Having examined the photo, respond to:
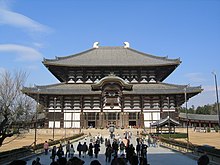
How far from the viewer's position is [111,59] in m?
62.7

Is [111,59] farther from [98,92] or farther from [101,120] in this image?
[101,120]

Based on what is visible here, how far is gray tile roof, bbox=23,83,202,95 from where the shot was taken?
52.8 meters

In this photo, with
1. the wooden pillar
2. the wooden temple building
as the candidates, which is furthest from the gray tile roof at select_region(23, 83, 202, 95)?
the wooden pillar

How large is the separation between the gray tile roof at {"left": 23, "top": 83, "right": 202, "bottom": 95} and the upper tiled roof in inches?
190

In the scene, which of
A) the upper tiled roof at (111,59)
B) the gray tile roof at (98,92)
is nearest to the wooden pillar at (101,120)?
the gray tile roof at (98,92)

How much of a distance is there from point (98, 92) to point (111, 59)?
12.1 metres

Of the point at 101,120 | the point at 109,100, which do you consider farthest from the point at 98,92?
the point at 101,120

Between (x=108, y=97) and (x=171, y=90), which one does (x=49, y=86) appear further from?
(x=171, y=90)

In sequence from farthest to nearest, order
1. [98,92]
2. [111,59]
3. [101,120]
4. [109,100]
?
[111,59] → [109,100] → [101,120] → [98,92]

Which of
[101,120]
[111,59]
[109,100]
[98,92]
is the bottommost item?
[101,120]

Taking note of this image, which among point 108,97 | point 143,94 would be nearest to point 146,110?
point 143,94

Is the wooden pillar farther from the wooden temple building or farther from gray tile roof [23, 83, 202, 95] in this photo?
gray tile roof [23, 83, 202, 95]

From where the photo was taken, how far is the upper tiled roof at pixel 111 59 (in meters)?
58.4

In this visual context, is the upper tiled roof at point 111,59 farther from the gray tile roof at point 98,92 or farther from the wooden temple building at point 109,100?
the gray tile roof at point 98,92
